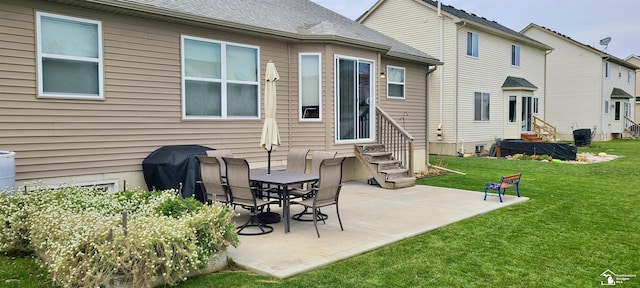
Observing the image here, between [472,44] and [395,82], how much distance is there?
7.81m

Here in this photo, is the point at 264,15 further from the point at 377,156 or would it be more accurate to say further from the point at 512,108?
the point at 512,108

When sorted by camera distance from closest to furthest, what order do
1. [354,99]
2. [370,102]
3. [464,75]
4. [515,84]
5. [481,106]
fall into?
1. [354,99]
2. [370,102]
3. [464,75]
4. [481,106]
5. [515,84]

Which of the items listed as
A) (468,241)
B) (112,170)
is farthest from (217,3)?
(468,241)

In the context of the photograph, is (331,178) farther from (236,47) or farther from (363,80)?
(363,80)

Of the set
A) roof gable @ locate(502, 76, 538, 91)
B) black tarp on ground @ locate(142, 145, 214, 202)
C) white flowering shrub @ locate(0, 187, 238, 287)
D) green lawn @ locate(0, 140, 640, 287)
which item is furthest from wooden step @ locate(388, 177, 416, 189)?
roof gable @ locate(502, 76, 538, 91)

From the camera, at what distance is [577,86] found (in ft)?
94.8

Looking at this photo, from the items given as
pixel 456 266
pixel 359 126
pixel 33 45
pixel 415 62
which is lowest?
pixel 456 266

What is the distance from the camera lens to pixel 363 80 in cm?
1094

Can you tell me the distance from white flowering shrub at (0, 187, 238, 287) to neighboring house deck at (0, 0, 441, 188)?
1.72m

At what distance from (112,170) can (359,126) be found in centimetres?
567

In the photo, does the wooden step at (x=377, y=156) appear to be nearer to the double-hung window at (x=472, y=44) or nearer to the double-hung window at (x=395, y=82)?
the double-hung window at (x=395, y=82)

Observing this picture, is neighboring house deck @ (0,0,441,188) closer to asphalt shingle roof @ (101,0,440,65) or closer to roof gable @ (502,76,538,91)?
asphalt shingle roof @ (101,0,440,65)

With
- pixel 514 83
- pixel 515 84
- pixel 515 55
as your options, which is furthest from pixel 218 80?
pixel 515 55

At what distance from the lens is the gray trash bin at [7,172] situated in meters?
5.66
